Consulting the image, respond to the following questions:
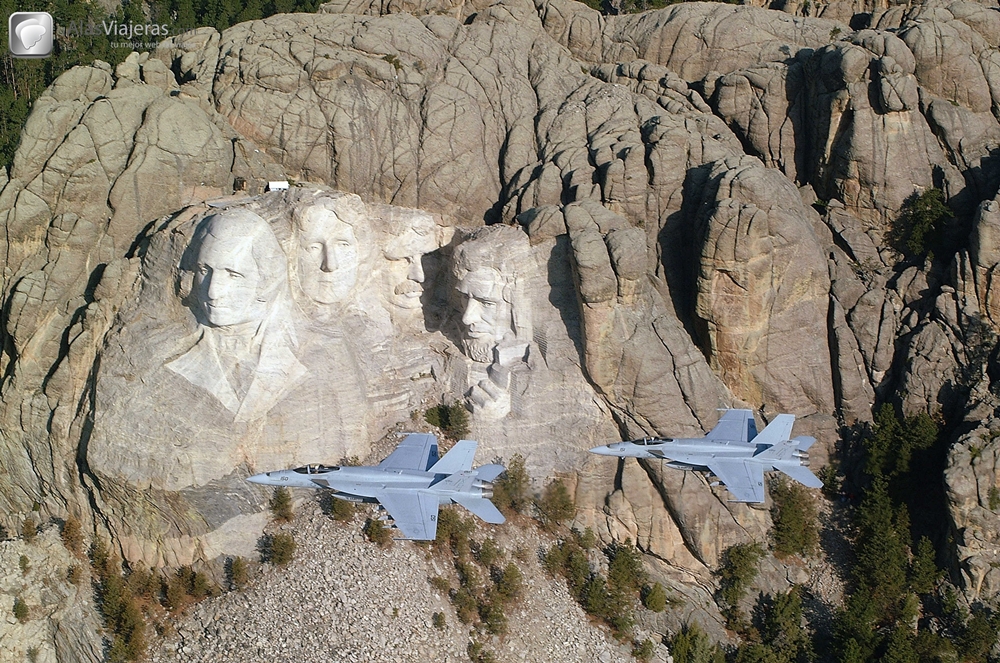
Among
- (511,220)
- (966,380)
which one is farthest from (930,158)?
(511,220)

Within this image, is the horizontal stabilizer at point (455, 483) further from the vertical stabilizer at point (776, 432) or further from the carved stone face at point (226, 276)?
the vertical stabilizer at point (776, 432)

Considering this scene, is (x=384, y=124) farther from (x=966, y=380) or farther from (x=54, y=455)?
(x=966, y=380)

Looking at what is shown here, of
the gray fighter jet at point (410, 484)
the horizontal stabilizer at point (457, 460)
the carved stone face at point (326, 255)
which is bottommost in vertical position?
the gray fighter jet at point (410, 484)

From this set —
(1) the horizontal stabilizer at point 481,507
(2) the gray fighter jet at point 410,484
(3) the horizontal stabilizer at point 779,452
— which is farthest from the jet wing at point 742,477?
(2) the gray fighter jet at point 410,484

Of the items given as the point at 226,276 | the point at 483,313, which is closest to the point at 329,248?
the point at 226,276

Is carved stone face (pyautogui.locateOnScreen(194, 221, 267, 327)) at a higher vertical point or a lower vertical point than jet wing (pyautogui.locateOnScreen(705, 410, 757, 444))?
higher

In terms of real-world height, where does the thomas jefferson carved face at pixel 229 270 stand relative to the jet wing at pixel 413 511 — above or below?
above

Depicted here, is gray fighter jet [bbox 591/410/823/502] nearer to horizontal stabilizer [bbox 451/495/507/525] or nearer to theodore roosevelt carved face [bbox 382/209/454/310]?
horizontal stabilizer [bbox 451/495/507/525]

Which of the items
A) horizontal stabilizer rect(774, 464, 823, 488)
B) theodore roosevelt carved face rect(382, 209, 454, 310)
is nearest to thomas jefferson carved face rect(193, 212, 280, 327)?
theodore roosevelt carved face rect(382, 209, 454, 310)
